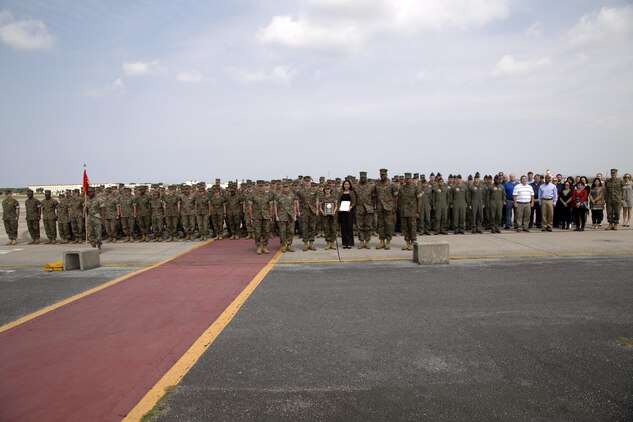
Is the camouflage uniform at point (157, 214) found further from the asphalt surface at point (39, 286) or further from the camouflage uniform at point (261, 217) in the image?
the camouflage uniform at point (261, 217)

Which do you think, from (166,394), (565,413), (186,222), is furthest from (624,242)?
(186,222)

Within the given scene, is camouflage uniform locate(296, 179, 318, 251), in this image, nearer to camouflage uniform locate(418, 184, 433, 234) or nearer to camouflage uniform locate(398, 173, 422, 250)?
camouflage uniform locate(398, 173, 422, 250)

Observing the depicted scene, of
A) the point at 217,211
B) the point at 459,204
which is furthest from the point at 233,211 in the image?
the point at 459,204

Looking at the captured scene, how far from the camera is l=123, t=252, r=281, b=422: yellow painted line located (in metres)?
3.31

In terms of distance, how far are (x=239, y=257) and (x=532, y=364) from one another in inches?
288

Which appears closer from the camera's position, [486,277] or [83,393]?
[83,393]

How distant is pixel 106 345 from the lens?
15.3 ft

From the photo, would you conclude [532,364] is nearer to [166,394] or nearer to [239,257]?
[166,394]

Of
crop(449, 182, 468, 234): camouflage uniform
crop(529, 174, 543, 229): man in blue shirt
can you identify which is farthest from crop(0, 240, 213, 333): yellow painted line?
crop(529, 174, 543, 229): man in blue shirt

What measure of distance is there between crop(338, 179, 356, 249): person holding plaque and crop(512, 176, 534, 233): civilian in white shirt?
5.80 m

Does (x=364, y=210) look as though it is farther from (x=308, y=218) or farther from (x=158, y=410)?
(x=158, y=410)

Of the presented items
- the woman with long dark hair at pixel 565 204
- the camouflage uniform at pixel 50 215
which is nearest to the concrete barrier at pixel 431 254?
the woman with long dark hair at pixel 565 204

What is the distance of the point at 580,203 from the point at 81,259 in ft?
46.3

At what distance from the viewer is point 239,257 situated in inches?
392
